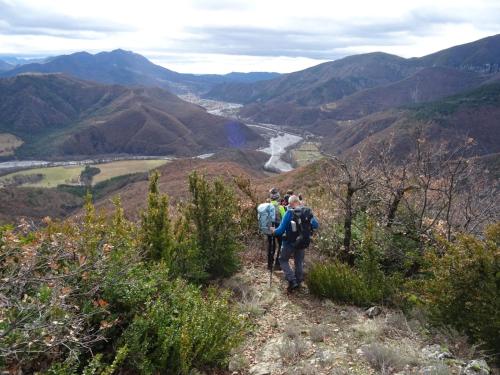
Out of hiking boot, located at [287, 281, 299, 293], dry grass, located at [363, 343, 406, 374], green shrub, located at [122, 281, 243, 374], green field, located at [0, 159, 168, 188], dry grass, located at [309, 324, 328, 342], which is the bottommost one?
green field, located at [0, 159, 168, 188]

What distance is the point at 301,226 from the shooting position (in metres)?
7.77

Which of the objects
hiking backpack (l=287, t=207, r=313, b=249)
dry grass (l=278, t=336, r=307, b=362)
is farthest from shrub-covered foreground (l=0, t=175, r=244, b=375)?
hiking backpack (l=287, t=207, r=313, b=249)

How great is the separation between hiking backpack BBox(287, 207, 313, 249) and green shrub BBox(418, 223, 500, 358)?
2254 mm

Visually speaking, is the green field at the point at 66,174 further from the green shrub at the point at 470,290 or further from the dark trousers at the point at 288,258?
the green shrub at the point at 470,290

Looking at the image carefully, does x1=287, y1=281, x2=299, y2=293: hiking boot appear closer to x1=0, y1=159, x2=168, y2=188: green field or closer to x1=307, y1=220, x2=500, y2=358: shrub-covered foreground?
x1=307, y1=220, x2=500, y2=358: shrub-covered foreground

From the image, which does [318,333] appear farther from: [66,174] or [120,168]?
[66,174]

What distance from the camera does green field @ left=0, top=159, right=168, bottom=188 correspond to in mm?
116125

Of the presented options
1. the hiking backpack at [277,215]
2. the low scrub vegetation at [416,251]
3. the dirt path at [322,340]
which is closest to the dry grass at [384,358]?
the dirt path at [322,340]

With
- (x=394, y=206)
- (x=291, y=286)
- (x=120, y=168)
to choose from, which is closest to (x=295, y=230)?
(x=291, y=286)

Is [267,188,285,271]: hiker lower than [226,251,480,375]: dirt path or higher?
higher

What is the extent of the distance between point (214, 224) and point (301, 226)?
5.88ft

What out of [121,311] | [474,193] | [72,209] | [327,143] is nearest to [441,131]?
[327,143]

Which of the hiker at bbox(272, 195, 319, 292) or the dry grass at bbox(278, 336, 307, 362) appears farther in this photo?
the hiker at bbox(272, 195, 319, 292)

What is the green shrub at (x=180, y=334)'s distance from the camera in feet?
14.6
